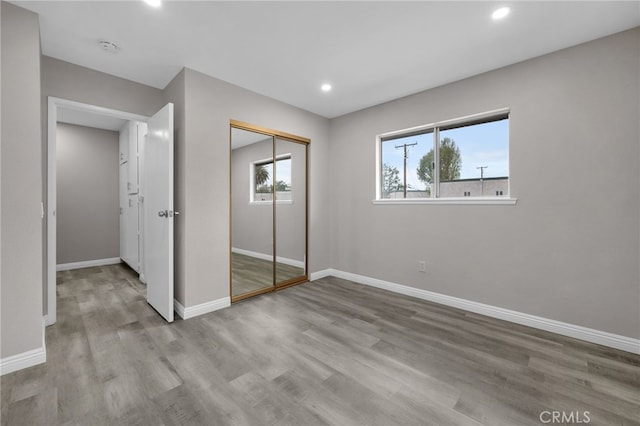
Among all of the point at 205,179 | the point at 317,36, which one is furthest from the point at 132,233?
the point at 317,36

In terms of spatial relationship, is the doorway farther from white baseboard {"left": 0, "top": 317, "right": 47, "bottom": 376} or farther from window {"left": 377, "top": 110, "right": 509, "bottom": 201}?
window {"left": 377, "top": 110, "right": 509, "bottom": 201}

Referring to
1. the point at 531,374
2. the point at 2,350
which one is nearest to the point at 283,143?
the point at 2,350

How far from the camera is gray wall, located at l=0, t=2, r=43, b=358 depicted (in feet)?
6.14

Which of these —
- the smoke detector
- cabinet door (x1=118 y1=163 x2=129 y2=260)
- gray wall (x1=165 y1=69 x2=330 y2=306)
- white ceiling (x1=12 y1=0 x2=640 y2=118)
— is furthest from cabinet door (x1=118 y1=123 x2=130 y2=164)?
the smoke detector

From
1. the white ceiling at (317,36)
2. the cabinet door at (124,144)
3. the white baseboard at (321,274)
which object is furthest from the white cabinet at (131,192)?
the white baseboard at (321,274)

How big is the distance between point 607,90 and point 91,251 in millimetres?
7434

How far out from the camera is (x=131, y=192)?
4527mm

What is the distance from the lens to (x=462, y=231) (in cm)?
302

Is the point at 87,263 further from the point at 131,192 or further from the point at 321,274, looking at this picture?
the point at 321,274

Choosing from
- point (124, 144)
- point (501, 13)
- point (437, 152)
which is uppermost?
point (501, 13)

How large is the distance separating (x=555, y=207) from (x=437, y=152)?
1.32 metres

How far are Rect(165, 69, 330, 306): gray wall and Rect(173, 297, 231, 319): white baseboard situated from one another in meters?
0.05

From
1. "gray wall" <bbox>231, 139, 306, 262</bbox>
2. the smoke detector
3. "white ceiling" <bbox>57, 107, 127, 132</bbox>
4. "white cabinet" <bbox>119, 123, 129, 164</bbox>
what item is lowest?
"gray wall" <bbox>231, 139, 306, 262</bbox>

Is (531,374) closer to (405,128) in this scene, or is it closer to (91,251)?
(405,128)
